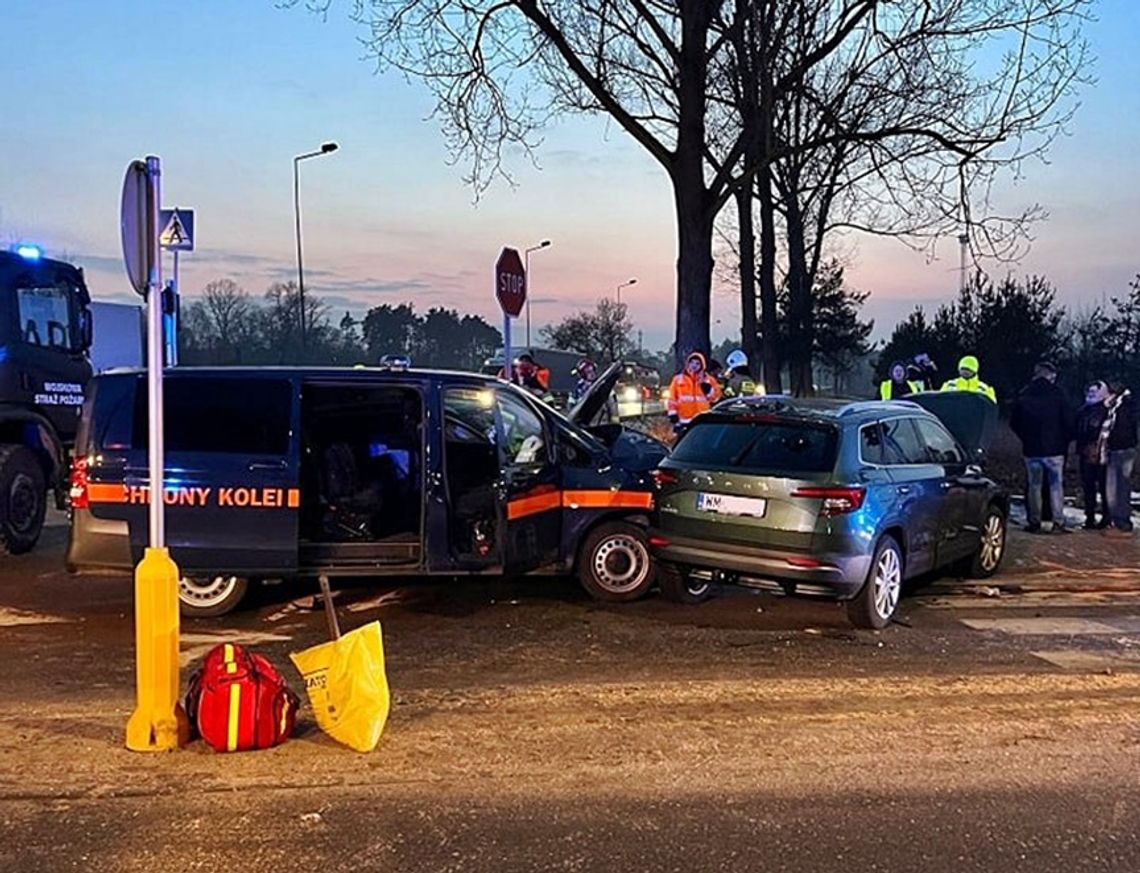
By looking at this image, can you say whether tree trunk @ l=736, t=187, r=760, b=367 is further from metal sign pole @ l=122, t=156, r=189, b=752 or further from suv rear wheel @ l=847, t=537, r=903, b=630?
metal sign pole @ l=122, t=156, r=189, b=752

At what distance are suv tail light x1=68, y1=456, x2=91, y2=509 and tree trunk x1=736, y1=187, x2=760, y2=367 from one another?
20188 mm

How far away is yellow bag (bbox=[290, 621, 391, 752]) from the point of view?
194 inches

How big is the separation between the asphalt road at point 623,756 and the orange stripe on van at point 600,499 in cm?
85

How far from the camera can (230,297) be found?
5959 cm

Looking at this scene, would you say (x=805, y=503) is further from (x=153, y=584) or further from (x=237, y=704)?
(x=153, y=584)

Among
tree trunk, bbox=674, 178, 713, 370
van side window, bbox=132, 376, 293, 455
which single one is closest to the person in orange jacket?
tree trunk, bbox=674, 178, 713, 370

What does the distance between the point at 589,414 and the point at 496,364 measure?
75.0 feet

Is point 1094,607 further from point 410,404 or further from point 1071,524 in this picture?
point 410,404

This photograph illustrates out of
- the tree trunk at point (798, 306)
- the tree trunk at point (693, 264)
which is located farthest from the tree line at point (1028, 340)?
the tree trunk at point (693, 264)

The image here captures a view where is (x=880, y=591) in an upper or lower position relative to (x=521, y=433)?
lower

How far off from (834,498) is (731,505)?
0.72m

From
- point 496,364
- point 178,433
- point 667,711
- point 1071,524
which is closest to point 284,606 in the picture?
point 178,433

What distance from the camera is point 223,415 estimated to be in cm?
759

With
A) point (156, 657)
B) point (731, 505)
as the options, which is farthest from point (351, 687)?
point (731, 505)
